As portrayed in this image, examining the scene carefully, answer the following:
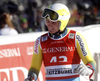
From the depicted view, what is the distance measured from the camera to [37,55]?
3.36 meters

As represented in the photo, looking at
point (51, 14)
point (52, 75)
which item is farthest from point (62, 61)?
point (51, 14)

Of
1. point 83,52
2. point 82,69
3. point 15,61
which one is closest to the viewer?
point 82,69

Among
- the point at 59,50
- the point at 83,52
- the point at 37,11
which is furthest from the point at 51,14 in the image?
the point at 37,11

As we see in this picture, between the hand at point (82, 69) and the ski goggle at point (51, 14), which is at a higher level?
the ski goggle at point (51, 14)

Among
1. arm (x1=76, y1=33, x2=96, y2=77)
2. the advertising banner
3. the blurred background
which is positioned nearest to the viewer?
arm (x1=76, y1=33, x2=96, y2=77)

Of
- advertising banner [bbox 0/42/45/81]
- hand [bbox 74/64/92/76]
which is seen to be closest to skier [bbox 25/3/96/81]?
hand [bbox 74/64/92/76]

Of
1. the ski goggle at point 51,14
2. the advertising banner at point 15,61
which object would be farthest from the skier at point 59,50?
the advertising banner at point 15,61

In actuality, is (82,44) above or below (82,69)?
above

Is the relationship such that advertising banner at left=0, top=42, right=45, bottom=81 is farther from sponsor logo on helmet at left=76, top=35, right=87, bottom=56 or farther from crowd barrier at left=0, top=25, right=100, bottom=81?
sponsor logo on helmet at left=76, top=35, right=87, bottom=56

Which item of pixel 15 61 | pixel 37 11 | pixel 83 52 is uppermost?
pixel 37 11

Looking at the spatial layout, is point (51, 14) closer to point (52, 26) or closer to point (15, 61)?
point (52, 26)

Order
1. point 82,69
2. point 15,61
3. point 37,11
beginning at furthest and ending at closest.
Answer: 1. point 37,11
2. point 15,61
3. point 82,69

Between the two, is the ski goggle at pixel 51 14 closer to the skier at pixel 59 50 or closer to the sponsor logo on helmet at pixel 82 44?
the skier at pixel 59 50

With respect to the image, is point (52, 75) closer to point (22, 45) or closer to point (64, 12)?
point (64, 12)
